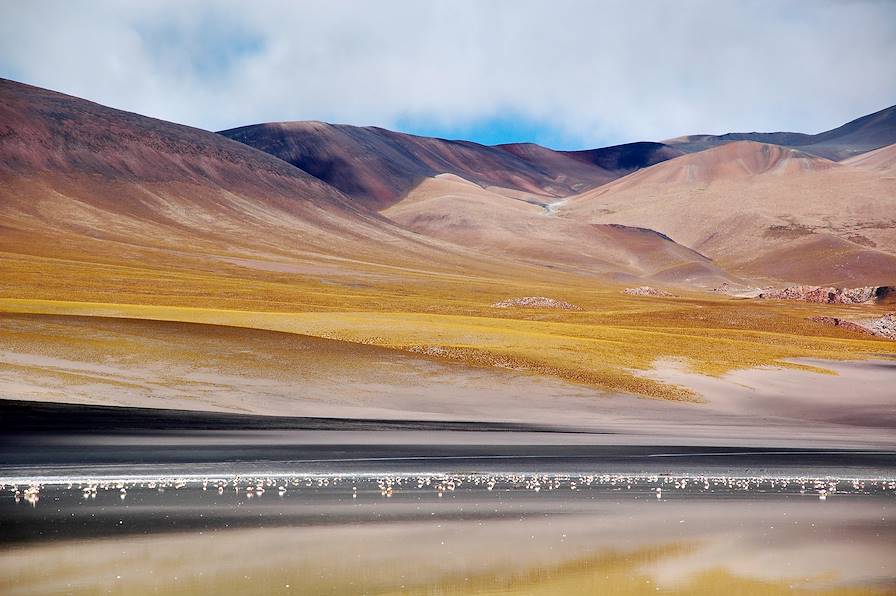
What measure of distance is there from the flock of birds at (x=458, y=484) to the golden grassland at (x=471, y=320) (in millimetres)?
16210

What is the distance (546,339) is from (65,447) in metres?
30.5

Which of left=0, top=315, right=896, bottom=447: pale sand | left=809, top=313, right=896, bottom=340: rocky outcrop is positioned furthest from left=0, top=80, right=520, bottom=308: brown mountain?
left=809, top=313, right=896, bottom=340: rocky outcrop

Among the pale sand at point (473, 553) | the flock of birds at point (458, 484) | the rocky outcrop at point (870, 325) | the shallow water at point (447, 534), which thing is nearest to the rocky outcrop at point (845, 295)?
the rocky outcrop at point (870, 325)

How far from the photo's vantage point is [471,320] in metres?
64.0

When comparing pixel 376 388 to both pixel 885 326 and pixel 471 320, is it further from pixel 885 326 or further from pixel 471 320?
pixel 885 326

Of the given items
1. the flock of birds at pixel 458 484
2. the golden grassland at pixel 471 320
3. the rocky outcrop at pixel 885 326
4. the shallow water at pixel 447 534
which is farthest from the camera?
the rocky outcrop at pixel 885 326

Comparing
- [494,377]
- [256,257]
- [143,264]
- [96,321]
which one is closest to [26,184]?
[256,257]

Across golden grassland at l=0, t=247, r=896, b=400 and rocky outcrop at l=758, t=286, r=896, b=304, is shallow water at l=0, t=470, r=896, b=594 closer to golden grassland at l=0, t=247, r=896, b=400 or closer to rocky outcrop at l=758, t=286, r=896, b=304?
golden grassland at l=0, t=247, r=896, b=400

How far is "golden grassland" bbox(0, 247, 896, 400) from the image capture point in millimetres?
46750

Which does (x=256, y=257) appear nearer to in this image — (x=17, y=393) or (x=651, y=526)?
(x=17, y=393)

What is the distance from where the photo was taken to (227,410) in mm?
33125

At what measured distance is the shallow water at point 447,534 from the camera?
1470 cm

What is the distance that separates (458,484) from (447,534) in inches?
189

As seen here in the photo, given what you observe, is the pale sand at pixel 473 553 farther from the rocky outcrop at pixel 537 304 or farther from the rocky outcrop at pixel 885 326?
the rocky outcrop at pixel 537 304
